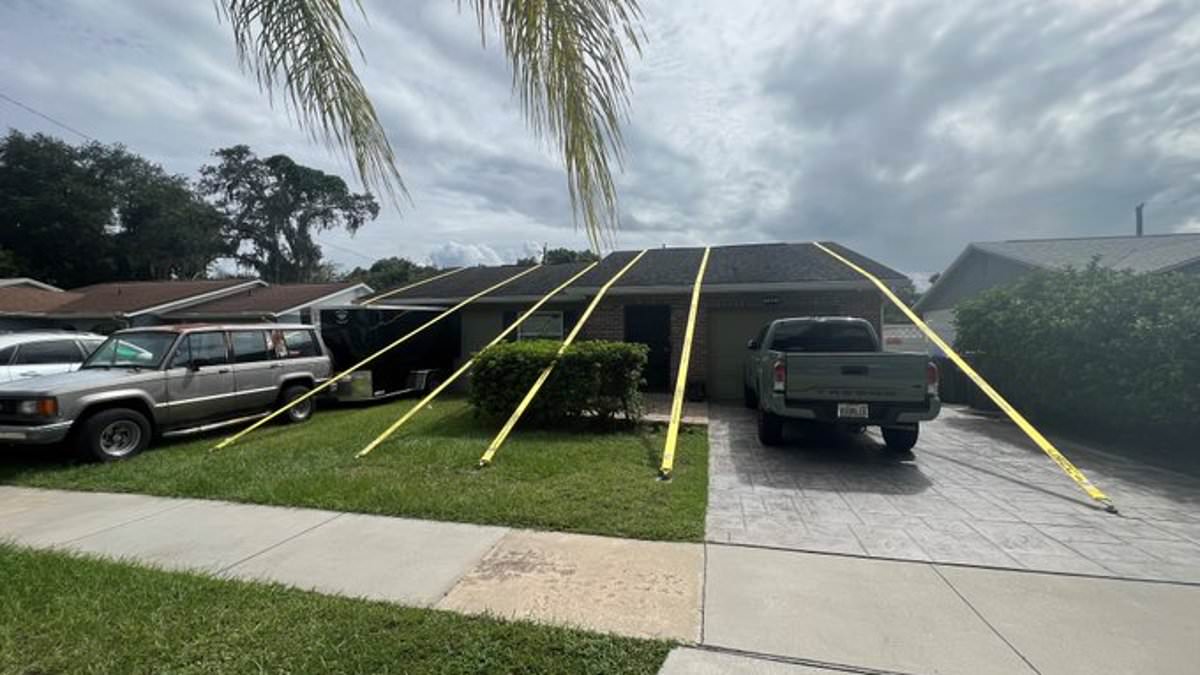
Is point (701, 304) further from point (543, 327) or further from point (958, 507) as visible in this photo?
point (958, 507)

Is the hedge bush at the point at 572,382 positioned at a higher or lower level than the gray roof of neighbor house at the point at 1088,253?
lower

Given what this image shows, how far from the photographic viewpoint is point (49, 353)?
9852mm

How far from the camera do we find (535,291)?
Answer: 13859 millimetres

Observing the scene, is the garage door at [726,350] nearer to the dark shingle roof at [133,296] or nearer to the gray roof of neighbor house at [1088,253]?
the gray roof of neighbor house at [1088,253]

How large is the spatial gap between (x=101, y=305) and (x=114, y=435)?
18.4m

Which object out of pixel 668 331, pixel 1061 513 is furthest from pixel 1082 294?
pixel 668 331

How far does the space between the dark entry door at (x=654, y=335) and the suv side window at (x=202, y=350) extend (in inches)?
321

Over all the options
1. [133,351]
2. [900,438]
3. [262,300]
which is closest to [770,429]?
[900,438]

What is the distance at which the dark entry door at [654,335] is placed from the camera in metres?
12.9

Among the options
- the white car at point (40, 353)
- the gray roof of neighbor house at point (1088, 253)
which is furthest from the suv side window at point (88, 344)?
the gray roof of neighbor house at point (1088, 253)

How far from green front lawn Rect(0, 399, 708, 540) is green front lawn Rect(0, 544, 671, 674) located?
1.57 metres

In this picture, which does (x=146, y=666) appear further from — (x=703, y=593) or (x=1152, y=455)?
(x=1152, y=455)

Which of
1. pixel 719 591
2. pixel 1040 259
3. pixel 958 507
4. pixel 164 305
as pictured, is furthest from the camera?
pixel 164 305

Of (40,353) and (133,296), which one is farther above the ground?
(133,296)
